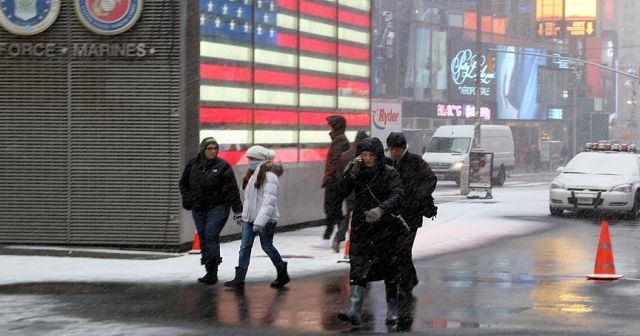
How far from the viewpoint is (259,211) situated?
557 inches

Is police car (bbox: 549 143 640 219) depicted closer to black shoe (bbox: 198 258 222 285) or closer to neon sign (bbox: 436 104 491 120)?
black shoe (bbox: 198 258 222 285)

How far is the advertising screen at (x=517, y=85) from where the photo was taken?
315 ft

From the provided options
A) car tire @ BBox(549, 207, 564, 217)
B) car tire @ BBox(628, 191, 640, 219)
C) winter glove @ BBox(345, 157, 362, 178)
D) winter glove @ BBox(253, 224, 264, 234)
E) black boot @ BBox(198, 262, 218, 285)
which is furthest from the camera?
car tire @ BBox(549, 207, 564, 217)

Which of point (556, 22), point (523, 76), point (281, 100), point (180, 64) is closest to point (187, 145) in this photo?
point (180, 64)

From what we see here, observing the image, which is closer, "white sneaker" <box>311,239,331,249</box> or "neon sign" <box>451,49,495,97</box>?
"white sneaker" <box>311,239,331,249</box>

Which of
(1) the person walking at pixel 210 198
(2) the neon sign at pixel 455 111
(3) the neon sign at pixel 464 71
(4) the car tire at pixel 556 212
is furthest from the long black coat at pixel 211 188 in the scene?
(3) the neon sign at pixel 464 71

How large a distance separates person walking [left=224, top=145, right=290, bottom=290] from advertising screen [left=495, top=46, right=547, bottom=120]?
266 ft

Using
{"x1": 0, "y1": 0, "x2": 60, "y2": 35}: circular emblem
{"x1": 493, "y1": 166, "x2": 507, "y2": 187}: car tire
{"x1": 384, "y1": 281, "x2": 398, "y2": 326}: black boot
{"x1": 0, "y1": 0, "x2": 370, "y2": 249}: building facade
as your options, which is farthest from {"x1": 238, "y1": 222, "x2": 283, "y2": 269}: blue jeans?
{"x1": 493, "y1": 166, "x2": 507, "y2": 187}: car tire

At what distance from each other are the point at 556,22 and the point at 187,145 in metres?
92.9

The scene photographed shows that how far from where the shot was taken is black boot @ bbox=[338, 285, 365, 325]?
1107cm

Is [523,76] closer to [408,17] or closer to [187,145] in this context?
[408,17]

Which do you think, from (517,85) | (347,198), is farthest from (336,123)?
(517,85)

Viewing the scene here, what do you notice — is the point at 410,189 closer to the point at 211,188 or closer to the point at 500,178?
the point at 211,188

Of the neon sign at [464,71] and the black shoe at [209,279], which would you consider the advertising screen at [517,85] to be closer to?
the neon sign at [464,71]
